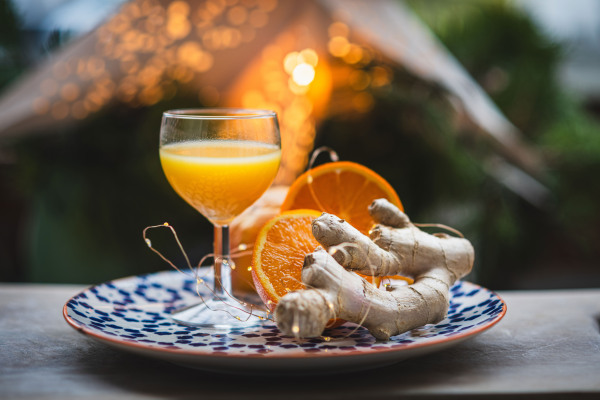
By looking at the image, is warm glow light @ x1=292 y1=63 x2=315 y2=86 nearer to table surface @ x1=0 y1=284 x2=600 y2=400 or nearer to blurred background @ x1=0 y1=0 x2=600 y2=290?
blurred background @ x1=0 y1=0 x2=600 y2=290

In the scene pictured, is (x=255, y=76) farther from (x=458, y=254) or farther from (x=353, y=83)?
(x=458, y=254)

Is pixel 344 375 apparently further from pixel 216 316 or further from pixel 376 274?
pixel 216 316

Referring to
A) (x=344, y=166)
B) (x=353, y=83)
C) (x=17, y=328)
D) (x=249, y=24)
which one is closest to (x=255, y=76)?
(x=249, y=24)

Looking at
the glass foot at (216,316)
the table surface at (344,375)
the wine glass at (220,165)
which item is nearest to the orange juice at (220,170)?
the wine glass at (220,165)

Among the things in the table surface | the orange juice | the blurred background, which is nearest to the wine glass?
the orange juice

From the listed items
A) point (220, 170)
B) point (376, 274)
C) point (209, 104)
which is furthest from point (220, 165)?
point (209, 104)
